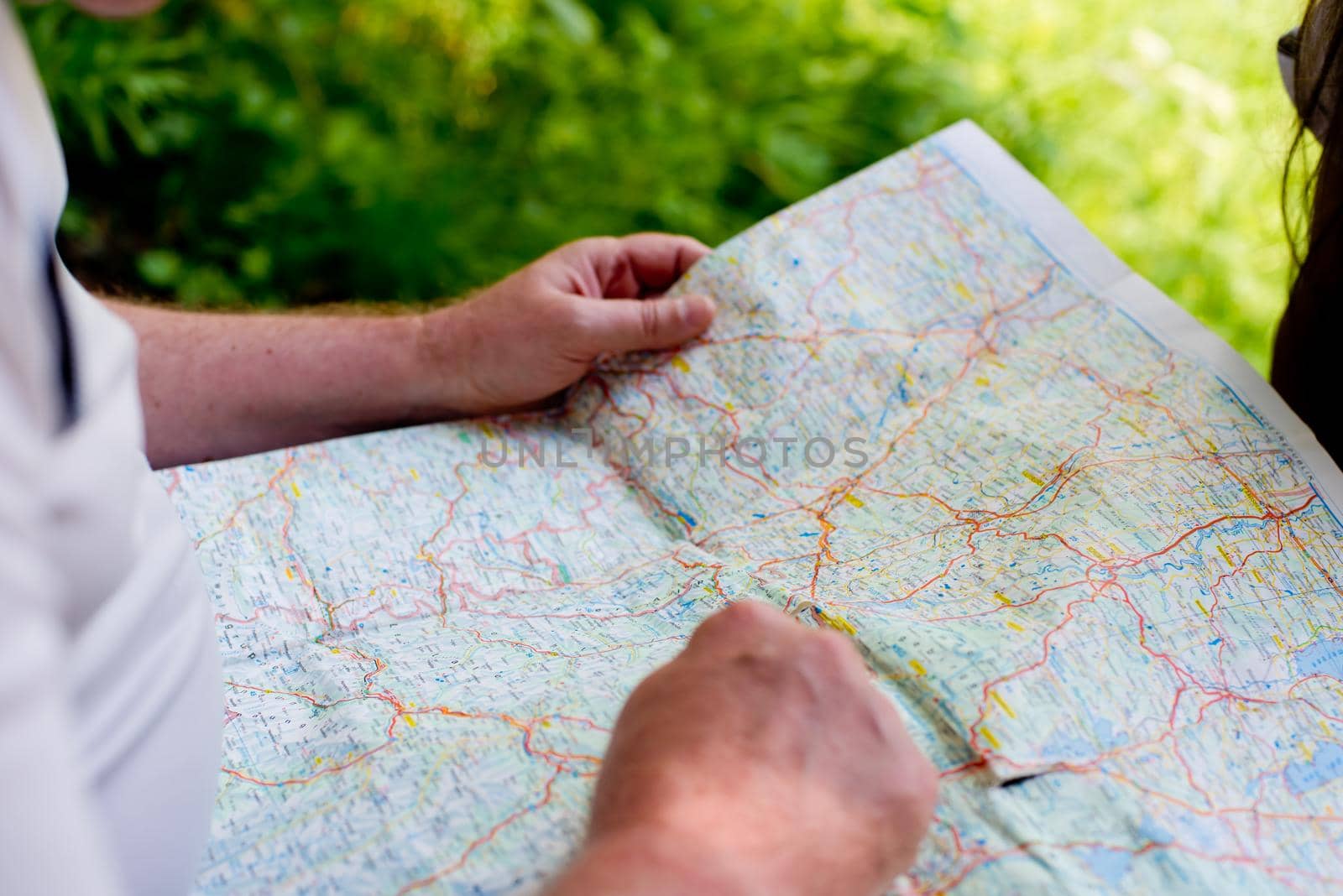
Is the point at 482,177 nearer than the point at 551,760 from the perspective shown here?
No

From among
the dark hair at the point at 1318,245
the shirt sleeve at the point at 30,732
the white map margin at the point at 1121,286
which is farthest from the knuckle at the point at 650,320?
the shirt sleeve at the point at 30,732

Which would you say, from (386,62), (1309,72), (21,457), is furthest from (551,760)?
(386,62)

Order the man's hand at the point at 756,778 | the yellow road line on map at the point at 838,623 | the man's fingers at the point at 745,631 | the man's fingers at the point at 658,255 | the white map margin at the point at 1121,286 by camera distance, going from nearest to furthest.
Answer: the man's hand at the point at 756,778, the man's fingers at the point at 745,631, the yellow road line on map at the point at 838,623, the white map margin at the point at 1121,286, the man's fingers at the point at 658,255

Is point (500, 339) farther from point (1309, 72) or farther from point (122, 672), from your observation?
point (1309, 72)

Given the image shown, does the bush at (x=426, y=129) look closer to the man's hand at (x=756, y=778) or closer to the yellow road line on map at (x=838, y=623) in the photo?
the yellow road line on map at (x=838, y=623)

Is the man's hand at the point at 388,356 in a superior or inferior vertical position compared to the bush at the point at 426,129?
superior

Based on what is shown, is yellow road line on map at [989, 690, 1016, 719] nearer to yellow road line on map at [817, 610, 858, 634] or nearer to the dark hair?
yellow road line on map at [817, 610, 858, 634]
